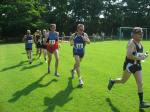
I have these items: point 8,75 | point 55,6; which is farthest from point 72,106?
point 55,6

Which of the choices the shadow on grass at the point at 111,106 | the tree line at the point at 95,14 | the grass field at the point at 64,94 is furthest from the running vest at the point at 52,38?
the tree line at the point at 95,14

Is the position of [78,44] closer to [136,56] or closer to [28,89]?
[28,89]

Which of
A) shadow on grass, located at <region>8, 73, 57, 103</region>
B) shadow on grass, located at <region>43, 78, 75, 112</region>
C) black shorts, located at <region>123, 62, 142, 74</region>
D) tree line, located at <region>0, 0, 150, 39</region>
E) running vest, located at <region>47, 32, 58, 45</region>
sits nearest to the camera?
black shorts, located at <region>123, 62, 142, 74</region>

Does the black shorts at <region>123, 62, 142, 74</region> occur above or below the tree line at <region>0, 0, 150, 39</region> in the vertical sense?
below

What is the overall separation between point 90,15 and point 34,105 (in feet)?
250

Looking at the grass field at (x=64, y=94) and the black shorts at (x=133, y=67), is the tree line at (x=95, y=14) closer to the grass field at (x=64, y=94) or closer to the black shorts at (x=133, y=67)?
the grass field at (x=64, y=94)

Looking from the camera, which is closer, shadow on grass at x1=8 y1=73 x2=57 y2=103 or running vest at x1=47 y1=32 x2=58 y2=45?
shadow on grass at x1=8 y1=73 x2=57 y2=103

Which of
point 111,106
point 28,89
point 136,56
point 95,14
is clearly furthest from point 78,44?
point 95,14

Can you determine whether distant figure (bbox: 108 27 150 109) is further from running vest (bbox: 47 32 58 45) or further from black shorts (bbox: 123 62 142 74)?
running vest (bbox: 47 32 58 45)

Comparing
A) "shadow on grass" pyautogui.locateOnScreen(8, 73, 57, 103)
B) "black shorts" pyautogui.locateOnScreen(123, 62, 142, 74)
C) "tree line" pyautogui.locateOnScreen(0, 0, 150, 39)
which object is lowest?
"shadow on grass" pyautogui.locateOnScreen(8, 73, 57, 103)

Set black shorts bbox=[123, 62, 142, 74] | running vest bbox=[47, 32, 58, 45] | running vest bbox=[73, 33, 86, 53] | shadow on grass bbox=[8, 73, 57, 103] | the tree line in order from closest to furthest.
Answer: black shorts bbox=[123, 62, 142, 74]
shadow on grass bbox=[8, 73, 57, 103]
running vest bbox=[73, 33, 86, 53]
running vest bbox=[47, 32, 58, 45]
the tree line

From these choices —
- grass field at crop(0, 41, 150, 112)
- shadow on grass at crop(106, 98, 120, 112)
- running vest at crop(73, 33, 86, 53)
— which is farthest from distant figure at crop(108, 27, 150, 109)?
running vest at crop(73, 33, 86, 53)

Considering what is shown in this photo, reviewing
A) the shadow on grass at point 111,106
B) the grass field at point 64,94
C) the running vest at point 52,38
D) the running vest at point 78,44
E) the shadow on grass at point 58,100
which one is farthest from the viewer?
the running vest at point 52,38

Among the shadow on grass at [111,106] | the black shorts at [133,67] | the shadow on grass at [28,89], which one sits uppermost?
the black shorts at [133,67]
